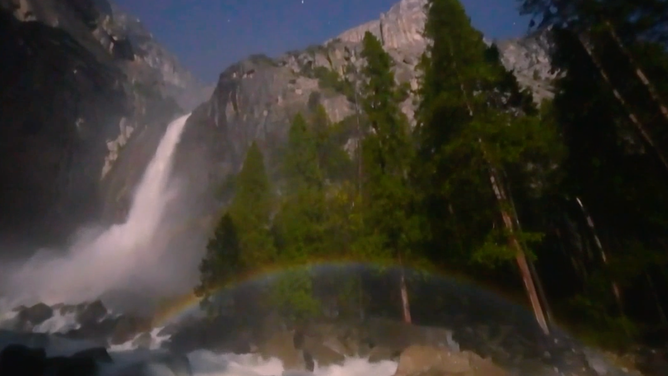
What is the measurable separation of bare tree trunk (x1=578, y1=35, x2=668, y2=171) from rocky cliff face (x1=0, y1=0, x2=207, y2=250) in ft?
105

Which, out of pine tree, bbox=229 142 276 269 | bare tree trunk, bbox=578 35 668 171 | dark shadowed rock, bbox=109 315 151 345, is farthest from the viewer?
dark shadowed rock, bbox=109 315 151 345

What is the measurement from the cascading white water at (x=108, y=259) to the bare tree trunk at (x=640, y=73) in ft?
107

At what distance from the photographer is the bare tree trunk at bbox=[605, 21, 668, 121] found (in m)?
10.4

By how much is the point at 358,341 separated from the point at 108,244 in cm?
3444

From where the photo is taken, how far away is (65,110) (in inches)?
1590

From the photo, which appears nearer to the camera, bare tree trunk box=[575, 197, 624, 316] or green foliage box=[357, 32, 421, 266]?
bare tree trunk box=[575, 197, 624, 316]

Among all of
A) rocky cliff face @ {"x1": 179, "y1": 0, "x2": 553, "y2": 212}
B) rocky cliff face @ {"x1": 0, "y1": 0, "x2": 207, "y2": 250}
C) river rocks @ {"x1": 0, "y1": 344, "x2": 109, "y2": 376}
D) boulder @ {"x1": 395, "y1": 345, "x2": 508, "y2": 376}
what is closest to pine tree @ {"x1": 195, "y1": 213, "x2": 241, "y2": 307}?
river rocks @ {"x1": 0, "y1": 344, "x2": 109, "y2": 376}

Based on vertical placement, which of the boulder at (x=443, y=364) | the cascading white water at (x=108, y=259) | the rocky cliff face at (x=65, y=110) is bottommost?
the boulder at (x=443, y=364)

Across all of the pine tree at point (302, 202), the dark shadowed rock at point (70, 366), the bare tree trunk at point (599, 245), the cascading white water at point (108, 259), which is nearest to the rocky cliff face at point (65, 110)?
the cascading white water at point (108, 259)

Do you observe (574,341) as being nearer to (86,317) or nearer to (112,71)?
(86,317)

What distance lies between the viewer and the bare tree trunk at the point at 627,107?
35.1 feet

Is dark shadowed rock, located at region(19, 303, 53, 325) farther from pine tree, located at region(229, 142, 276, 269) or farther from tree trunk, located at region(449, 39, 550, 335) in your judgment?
tree trunk, located at region(449, 39, 550, 335)

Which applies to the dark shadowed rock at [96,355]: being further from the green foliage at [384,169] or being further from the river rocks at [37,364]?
the green foliage at [384,169]

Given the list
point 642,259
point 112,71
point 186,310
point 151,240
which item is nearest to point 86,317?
point 186,310
